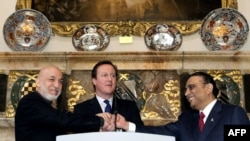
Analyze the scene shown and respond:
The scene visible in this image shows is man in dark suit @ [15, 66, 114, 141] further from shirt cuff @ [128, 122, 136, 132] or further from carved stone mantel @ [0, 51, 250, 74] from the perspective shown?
carved stone mantel @ [0, 51, 250, 74]

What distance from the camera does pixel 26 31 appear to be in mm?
5730

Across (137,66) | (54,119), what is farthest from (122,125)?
(137,66)

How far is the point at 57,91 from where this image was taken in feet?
12.2

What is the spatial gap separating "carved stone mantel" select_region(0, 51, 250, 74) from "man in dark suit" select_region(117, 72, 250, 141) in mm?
1283

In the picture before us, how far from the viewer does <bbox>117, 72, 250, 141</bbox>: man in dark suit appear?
368 centimetres

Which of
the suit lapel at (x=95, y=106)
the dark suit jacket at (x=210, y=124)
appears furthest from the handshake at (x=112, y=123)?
the suit lapel at (x=95, y=106)

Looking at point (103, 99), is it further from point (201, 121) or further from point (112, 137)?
point (112, 137)

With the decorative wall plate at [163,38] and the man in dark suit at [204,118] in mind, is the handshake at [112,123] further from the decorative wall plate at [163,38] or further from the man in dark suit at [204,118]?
the decorative wall plate at [163,38]

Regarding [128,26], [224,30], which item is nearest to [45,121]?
[128,26]

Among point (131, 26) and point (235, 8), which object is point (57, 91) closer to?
point (131, 26)

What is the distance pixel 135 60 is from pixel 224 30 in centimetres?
113

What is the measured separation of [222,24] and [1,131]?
2.80m

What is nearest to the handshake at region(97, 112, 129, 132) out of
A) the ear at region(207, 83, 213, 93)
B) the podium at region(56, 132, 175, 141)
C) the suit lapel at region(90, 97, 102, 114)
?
the suit lapel at region(90, 97, 102, 114)

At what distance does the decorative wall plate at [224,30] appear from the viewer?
5.60 m
